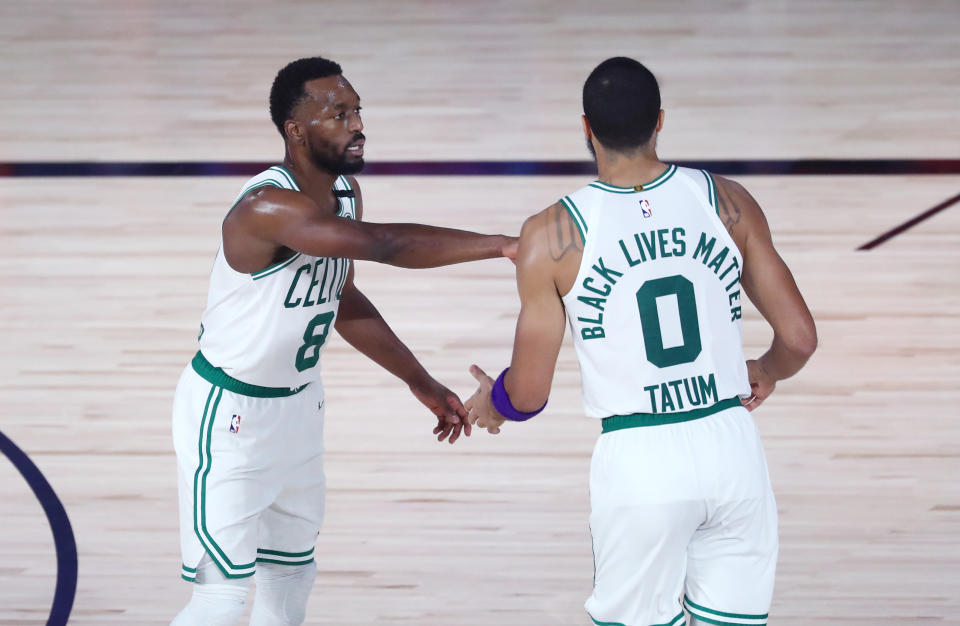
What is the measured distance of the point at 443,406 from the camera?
122 inches

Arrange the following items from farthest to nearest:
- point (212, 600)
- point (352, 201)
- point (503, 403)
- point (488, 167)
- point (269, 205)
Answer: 1. point (488, 167)
2. point (352, 201)
3. point (212, 600)
4. point (269, 205)
5. point (503, 403)

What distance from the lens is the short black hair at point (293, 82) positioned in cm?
270

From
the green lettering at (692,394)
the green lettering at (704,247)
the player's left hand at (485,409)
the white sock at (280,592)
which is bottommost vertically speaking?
the white sock at (280,592)

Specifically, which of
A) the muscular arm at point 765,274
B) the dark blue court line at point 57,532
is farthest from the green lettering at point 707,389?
the dark blue court line at point 57,532

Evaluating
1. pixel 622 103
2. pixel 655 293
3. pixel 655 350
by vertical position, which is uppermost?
pixel 622 103

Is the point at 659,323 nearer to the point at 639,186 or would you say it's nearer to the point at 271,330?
the point at 639,186

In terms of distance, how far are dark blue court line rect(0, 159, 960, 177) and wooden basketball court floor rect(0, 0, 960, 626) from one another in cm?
9

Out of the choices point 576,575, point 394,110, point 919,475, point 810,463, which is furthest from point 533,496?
point 394,110

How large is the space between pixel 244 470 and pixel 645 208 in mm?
1139

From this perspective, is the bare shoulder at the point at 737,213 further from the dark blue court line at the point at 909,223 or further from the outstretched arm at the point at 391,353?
the dark blue court line at the point at 909,223

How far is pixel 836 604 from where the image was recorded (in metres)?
3.35

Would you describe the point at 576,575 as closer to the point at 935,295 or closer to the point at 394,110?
the point at 935,295

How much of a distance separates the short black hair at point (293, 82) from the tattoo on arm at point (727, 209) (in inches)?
37.8

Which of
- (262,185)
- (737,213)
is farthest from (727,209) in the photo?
(262,185)
